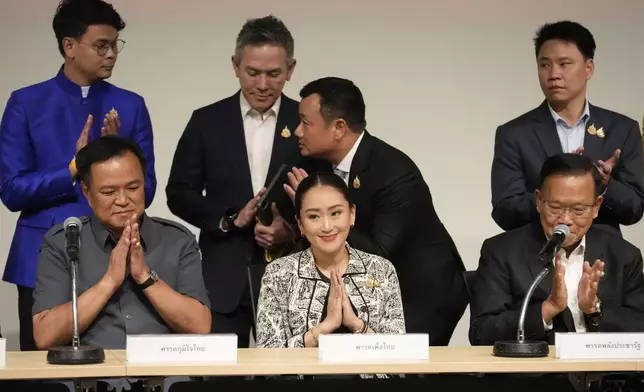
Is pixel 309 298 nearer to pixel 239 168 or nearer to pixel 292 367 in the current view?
pixel 292 367

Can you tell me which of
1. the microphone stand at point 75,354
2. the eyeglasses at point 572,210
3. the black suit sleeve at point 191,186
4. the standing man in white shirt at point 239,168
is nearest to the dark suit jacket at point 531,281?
the eyeglasses at point 572,210

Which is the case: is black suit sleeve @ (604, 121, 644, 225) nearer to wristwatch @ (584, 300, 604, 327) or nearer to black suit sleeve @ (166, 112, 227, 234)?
wristwatch @ (584, 300, 604, 327)

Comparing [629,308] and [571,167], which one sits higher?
[571,167]

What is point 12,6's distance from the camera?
4.54 metres

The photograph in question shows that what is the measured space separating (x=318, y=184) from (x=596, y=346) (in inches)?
39.7

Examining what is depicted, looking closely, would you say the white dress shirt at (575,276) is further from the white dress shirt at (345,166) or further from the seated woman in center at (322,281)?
the white dress shirt at (345,166)

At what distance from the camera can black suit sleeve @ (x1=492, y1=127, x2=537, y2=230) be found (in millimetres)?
4059

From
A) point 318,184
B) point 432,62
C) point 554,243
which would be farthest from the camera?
point 432,62

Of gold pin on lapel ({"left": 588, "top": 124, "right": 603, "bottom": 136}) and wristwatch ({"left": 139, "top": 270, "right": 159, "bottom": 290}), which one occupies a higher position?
gold pin on lapel ({"left": 588, "top": 124, "right": 603, "bottom": 136})

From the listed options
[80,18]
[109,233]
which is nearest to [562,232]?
[109,233]

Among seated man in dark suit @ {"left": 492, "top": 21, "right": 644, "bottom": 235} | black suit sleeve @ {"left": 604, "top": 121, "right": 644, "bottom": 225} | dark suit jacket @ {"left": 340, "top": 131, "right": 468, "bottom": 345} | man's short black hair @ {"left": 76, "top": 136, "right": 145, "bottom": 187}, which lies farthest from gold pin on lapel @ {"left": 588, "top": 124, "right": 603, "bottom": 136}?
man's short black hair @ {"left": 76, "top": 136, "right": 145, "bottom": 187}

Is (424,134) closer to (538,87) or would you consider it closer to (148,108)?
(538,87)

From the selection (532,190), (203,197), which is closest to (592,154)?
(532,190)

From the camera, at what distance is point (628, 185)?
4145 mm
